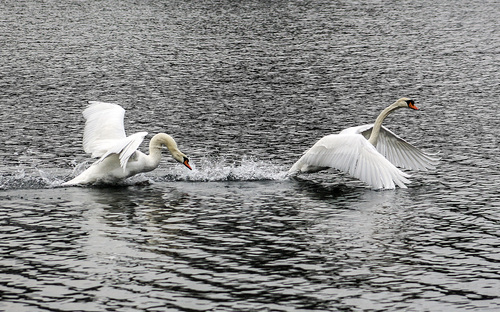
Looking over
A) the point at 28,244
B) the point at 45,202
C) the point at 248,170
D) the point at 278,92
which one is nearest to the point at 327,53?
the point at 278,92

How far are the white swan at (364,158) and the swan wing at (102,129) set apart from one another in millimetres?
4129

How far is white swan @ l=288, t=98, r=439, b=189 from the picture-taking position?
761 inches

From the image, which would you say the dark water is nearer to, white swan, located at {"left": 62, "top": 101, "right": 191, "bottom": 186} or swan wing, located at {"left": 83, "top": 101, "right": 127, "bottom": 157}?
white swan, located at {"left": 62, "top": 101, "right": 191, "bottom": 186}

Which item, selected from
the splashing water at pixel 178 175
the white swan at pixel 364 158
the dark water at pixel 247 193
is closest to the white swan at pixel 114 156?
the dark water at pixel 247 193

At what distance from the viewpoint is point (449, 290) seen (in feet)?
43.1

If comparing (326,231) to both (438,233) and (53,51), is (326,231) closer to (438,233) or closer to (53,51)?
(438,233)

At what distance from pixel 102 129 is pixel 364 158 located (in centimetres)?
608

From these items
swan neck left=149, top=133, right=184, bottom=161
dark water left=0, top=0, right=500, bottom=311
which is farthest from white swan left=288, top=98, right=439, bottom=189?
swan neck left=149, top=133, right=184, bottom=161

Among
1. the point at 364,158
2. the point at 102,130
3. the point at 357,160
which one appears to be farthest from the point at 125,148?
the point at 364,158

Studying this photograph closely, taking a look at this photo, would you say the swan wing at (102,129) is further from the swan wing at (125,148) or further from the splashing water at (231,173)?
the splashing water at (231,173)

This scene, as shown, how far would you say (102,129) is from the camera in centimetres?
2091

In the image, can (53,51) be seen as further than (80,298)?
Yes

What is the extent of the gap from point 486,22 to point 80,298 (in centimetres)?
5591

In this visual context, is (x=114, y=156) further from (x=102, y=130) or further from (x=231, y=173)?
(x=231, y=173)
